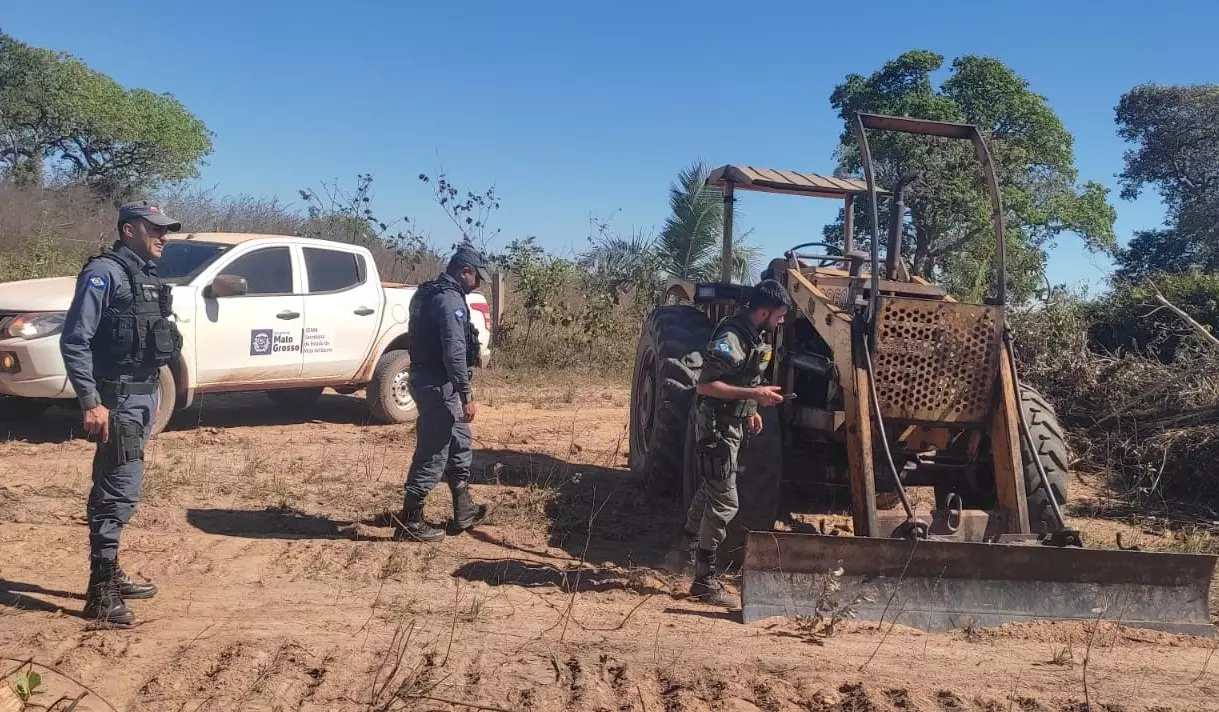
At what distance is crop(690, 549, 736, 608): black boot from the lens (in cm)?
478

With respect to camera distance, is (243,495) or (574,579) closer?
(574,579)

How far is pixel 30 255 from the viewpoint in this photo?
13172mm

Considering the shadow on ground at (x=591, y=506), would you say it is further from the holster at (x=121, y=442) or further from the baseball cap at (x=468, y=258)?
the holster at (x=121, y=442)

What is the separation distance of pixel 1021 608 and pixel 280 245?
6772 mm

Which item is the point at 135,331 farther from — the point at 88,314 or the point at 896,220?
the point at 896,220

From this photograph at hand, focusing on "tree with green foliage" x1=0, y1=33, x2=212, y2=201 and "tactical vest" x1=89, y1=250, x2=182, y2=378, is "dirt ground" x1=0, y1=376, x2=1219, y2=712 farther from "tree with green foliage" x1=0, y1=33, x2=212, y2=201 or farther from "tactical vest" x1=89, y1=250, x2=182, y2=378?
"tree with green foliage" x1=0, y1=33, x2=212, y2=201

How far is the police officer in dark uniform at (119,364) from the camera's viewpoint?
405cm

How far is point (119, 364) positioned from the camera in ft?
13.8

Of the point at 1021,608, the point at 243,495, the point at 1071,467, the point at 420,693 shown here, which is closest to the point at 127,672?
the point at 420,693

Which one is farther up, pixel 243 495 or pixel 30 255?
pixel 30 255

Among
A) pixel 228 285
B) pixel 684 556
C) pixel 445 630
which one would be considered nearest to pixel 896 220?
pixel 684 556

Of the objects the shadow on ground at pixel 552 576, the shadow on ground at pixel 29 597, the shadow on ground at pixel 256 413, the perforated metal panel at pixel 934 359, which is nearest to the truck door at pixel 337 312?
the shadow on ground at pixel 256 413

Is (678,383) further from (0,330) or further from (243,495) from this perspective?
(0,330)

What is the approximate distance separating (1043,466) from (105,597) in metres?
4.78
